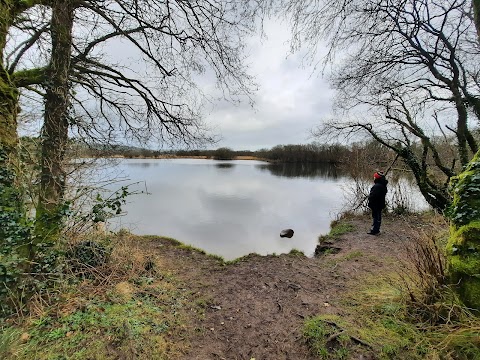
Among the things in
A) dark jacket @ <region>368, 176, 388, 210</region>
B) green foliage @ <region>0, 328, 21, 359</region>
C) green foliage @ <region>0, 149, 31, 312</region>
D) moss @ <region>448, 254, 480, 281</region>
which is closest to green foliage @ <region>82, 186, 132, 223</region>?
green foliage @ <region>0, 149, 31, 312</region>

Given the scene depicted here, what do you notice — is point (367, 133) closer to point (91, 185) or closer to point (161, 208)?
point (91, 185)

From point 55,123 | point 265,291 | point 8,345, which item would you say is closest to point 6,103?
point 55,123

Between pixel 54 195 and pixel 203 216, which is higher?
pixel 54 195

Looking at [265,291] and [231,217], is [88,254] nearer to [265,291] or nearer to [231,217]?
[265,291]

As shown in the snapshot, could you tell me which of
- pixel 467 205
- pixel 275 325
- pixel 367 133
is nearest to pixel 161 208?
pixel 367 133

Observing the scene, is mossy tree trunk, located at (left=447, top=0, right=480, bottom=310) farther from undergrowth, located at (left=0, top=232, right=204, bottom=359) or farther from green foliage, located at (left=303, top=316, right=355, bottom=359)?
undergrowth, located at (left=0, top=232, right=204, bottom=359)

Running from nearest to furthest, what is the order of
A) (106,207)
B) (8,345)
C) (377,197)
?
(8,345) → (106,207) → (377,197)

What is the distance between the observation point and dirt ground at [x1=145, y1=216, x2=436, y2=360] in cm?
301

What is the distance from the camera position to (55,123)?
3.78m

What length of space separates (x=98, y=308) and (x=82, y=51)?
474 centimetres

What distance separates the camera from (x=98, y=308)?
3.37 meters

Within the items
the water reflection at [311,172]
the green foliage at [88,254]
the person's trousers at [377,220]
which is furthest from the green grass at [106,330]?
the water reflection at [311,172]

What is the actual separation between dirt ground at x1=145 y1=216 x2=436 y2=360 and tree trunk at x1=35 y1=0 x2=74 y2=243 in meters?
2.57

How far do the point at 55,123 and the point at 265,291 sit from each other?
4.42m
